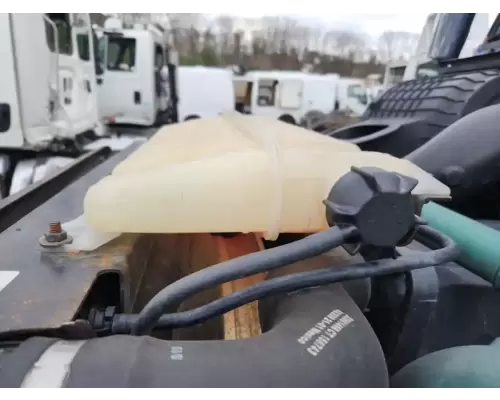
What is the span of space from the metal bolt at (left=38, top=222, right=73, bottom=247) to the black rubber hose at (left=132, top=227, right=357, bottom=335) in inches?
12.8

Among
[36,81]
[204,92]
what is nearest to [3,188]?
[36,81]

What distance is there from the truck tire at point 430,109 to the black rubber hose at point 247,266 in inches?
49.2

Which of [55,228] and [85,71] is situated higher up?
[55,228]

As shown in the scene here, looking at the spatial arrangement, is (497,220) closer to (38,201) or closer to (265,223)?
(265,223)

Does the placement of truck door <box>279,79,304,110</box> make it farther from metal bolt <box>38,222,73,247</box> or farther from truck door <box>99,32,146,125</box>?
metal bolt <box>38,222,73,247</box>

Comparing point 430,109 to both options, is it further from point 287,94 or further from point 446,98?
point 287,94

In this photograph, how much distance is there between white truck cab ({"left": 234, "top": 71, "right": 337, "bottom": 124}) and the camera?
15.1 meters

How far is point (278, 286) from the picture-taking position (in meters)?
0.77

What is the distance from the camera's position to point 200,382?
62 centimetres

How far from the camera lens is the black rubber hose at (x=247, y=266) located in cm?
74

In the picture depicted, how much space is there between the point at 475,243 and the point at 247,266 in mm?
502

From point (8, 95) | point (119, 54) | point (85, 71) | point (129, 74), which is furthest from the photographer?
point (129, 74)

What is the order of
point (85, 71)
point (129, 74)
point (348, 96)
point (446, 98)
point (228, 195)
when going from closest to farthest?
point (228, 195) < point (446, 98) < point (85, 71) < point (129, 74) < point (348, 96)

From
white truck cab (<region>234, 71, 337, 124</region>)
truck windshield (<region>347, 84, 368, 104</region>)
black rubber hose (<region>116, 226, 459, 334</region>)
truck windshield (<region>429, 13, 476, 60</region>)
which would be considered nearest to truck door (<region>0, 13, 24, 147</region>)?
truck windshield (<region>429, 13, 476, 60</region>)
